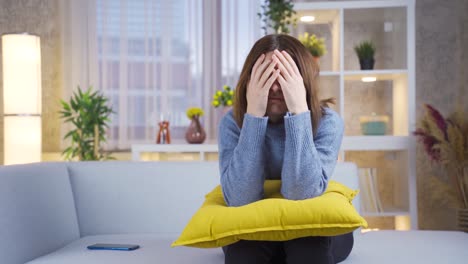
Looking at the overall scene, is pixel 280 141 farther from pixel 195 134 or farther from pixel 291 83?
pixel 195 134

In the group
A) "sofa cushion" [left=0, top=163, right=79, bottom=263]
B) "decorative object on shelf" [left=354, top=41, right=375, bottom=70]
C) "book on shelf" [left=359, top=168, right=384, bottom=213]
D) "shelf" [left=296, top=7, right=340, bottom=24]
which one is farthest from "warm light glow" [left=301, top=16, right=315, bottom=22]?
"sofa cushion" [left=0, top=163, right=79, bottom=263]

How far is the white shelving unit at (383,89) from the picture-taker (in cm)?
365

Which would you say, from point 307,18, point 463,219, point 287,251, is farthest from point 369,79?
point 287,251

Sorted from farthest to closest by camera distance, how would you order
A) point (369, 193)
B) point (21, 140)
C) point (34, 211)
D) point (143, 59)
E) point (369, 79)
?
point (143, 59) → point (21, 140) → point (369, 79) → point (369, 193) → point (34, 211)

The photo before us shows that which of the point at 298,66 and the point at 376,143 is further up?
the point at 298,66

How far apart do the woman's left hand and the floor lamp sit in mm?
3045

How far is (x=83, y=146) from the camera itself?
436 cm

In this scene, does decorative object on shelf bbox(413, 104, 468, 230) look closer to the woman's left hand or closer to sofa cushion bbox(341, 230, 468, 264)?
sofa cushion bbox(341, 230, 468, 264)

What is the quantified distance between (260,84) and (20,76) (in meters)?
3.10

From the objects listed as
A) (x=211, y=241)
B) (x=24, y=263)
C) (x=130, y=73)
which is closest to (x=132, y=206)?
(x=24, y=263)

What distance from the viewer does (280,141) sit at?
179cm

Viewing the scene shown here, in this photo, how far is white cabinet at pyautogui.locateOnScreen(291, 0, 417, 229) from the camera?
3646 mm

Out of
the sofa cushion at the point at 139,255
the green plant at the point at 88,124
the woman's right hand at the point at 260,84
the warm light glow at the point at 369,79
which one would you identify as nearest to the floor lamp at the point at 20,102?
the green plant at the point at 88,124

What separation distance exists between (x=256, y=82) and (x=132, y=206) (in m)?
0.83
